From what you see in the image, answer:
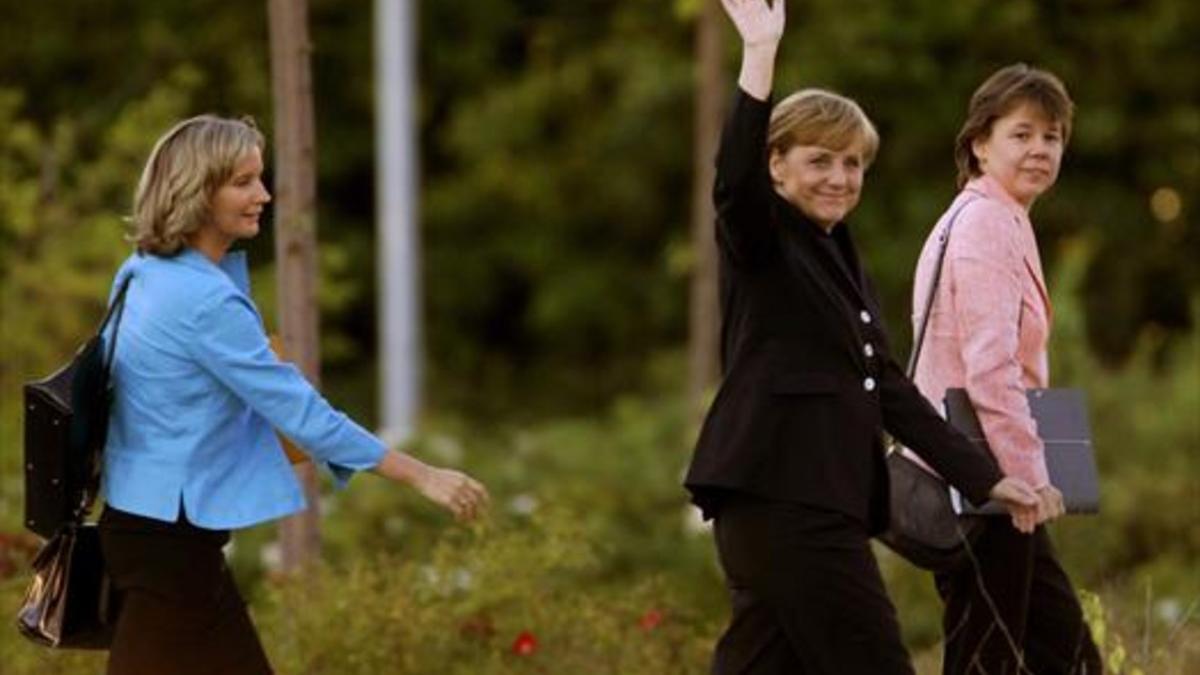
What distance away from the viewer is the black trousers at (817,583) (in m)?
5.88

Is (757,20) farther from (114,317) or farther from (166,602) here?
(166,602)

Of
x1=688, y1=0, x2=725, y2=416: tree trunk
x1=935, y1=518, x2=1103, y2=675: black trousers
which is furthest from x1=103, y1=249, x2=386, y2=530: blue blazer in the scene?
x1=688, y1=0, x2=725, y2=416: tree trunk

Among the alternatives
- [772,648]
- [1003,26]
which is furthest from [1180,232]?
[772,648]

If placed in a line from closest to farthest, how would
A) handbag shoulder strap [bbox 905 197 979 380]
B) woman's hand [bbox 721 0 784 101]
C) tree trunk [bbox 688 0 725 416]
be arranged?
woman's hand [bbox 721 0 784 101], handbag shoulder strap [bbox 905 197 979 380], tree trunk [bbox 688 0 725 416]

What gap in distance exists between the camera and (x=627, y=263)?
28.3 meters

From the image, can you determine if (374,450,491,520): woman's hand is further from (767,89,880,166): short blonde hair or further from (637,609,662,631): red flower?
(637,609,662,631): red flower

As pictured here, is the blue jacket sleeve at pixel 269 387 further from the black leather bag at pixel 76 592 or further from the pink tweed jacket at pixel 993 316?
the pink tweed jacket at pixel 993 316

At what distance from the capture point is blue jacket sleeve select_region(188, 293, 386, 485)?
5762mm

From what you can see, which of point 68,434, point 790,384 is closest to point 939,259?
point 790,384

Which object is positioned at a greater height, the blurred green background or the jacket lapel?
the jacket lapel

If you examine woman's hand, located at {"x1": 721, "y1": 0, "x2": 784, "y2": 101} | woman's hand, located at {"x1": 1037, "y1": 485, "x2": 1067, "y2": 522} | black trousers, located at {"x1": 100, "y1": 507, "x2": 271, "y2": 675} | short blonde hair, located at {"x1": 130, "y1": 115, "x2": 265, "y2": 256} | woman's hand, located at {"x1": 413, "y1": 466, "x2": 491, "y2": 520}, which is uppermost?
woman's hand, located at {"x1": 721, "y1": 0, "x2": 784, "y2": 101}

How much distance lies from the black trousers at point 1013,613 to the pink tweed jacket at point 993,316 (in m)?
0.22

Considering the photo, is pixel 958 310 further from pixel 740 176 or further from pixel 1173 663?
pixel 1173 663

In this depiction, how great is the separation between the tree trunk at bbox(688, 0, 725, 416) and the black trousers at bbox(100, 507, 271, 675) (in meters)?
9.98
